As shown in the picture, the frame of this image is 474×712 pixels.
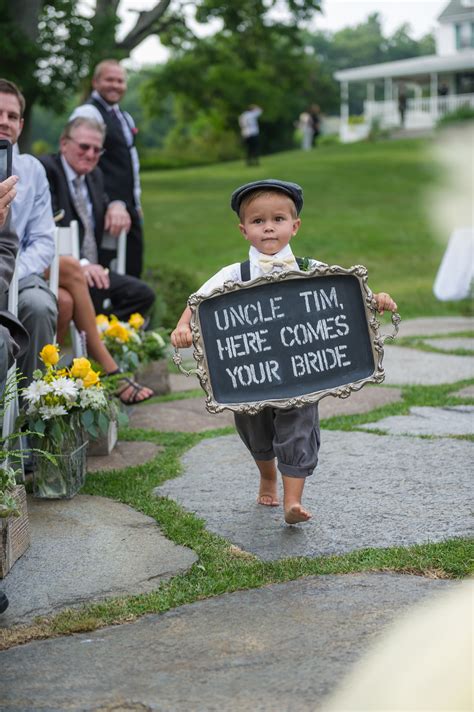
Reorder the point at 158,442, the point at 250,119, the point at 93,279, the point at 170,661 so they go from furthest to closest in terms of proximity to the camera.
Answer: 1. the point at 250,119
2. the point at 93,279
3. the point at 158,442
4. the point at 170,661

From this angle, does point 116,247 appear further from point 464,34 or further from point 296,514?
point 464,34

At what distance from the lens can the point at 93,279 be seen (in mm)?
5840

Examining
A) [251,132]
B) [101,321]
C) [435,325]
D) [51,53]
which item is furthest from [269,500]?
[251,132]

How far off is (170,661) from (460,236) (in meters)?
8.51

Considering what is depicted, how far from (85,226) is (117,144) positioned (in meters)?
1.54

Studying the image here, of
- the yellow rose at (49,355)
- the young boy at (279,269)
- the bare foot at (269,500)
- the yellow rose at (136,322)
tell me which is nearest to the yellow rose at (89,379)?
the yellow rose at (49,355)

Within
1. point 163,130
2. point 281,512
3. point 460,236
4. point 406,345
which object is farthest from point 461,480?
point 163,130

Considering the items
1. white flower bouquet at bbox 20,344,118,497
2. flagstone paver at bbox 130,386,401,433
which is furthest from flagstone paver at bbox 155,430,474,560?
flagstone paver at bbox 130,386,401,433

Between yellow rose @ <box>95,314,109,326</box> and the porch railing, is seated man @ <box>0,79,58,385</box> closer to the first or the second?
yellow rose @ <box>95,314,109,326</box>

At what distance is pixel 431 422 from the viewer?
5324 mm

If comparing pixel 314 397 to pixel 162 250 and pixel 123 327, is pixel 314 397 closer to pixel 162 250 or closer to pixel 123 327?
pixel 123 327

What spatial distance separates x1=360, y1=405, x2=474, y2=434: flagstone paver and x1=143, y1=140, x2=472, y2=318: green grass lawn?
440 centimetres

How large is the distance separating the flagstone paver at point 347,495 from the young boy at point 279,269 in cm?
16

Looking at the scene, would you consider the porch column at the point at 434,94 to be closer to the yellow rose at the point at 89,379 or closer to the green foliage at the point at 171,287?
the green foliage at the point at 171,287
